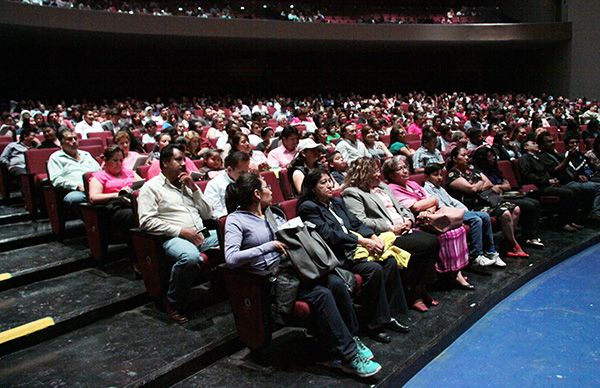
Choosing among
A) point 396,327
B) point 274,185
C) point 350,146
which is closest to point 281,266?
point 396,327

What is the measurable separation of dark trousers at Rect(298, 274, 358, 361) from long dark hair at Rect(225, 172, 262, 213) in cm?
49

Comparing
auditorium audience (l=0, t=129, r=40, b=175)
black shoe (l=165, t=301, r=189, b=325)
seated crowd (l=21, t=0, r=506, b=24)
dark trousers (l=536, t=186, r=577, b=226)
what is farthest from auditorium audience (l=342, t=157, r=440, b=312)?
seated crowd (l=21, t=0, r=506, b=24)

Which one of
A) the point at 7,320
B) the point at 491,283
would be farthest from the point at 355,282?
the point at 7,320

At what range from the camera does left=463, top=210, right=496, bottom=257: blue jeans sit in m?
3.57

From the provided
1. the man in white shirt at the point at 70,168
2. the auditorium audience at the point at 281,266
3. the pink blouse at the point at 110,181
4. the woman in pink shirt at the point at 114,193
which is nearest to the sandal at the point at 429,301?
the auditorium audience at the point at 281,266

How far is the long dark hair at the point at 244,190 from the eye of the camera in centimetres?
247

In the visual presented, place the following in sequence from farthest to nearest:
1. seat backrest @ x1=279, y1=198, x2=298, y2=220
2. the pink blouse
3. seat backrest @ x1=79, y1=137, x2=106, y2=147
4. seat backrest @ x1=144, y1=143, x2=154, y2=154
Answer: seat backrest @ x1=79, y1=137, x2=106, y2=147 → seat backrest @ x1=144, y1=143, x2=154, y2=154 → the pink blouse → seat backrest @ x1=279, y1=198, x2=298, y2=220

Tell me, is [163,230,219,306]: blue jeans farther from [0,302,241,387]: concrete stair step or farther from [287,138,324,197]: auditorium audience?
[287,138,324,197]: auditorium audience

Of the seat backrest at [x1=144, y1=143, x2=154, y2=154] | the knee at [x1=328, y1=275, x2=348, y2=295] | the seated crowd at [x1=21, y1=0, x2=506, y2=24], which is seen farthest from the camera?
the seated crowd at [x1=21, y1=0, x2=506, y2=24]

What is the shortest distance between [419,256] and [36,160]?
3197mm

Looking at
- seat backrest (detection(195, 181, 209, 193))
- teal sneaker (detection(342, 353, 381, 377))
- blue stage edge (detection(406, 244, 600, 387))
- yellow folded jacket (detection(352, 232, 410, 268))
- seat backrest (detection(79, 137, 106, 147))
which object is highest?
seat backrest (detection(79, 137, 106, 147))

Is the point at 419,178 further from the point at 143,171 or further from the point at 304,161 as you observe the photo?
the point at 143,171

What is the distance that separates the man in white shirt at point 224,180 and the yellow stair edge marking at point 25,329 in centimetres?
109

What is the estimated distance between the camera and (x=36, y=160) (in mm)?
4223
